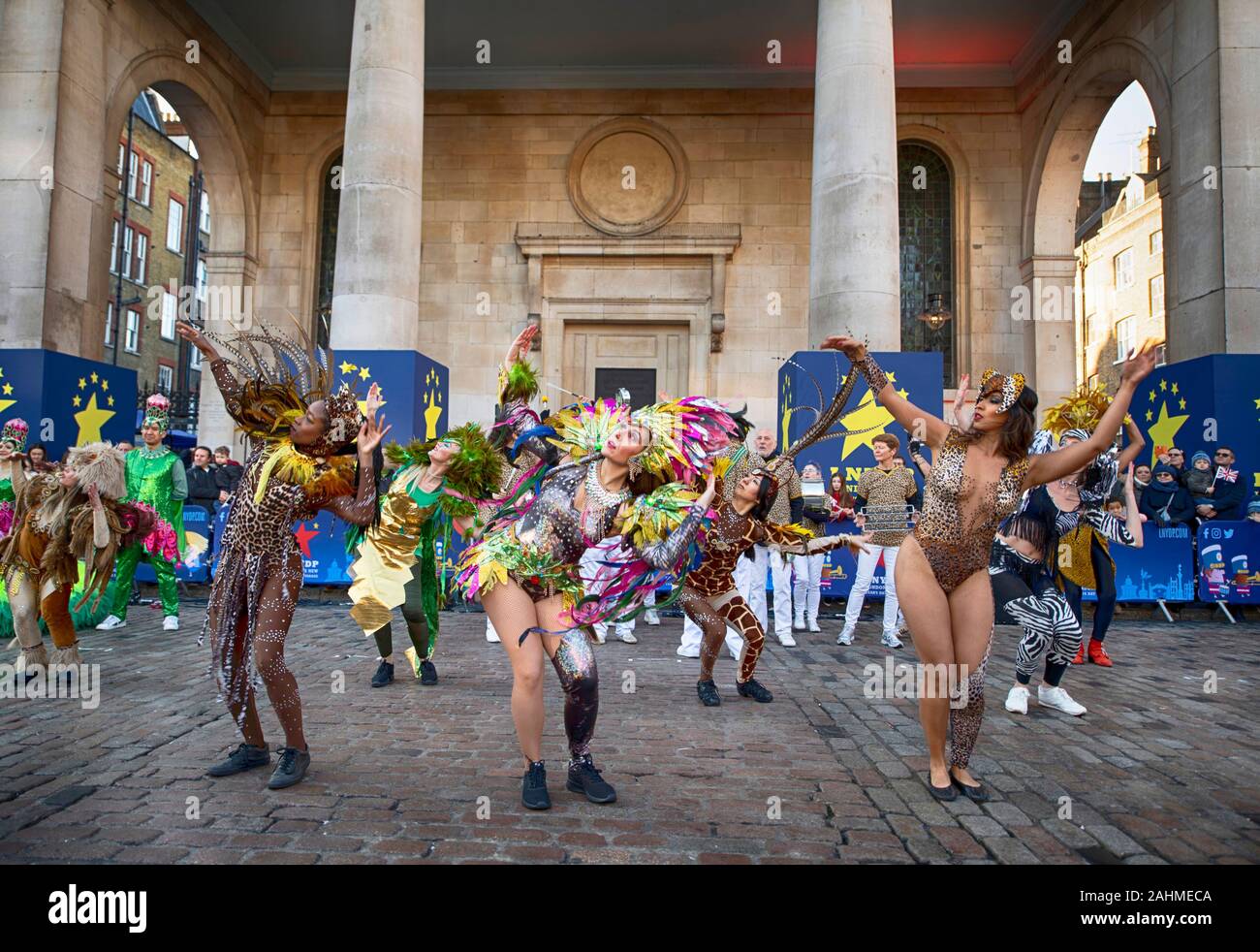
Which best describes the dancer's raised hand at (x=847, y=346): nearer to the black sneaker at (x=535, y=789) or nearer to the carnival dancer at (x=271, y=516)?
the carnival dancer at (x=271, y=516)

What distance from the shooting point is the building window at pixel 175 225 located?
1430 inches

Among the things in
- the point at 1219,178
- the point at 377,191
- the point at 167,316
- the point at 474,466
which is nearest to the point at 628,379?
the point at 377,191

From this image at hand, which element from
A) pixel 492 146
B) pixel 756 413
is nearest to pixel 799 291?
pixel 756 413

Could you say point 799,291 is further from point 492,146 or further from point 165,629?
point 165,629

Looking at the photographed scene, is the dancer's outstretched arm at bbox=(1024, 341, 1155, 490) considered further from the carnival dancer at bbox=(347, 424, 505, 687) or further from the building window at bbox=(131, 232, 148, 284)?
the building window at bbox=(131, 232, 148, 284)

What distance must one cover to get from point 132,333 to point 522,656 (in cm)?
3645

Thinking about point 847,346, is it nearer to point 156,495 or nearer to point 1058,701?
point 1058,701

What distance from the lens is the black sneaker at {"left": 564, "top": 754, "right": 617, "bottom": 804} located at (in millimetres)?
3643

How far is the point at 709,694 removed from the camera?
5.62m

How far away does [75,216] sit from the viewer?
37.7 feet

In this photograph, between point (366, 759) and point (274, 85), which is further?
point (274, 85)

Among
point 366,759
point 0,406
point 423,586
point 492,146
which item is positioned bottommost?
point 366,759

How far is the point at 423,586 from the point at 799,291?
456 inches

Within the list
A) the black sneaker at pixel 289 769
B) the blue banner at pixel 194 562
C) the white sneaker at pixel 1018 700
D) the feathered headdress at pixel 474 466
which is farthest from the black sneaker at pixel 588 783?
the blue banner at pixel 194 562
